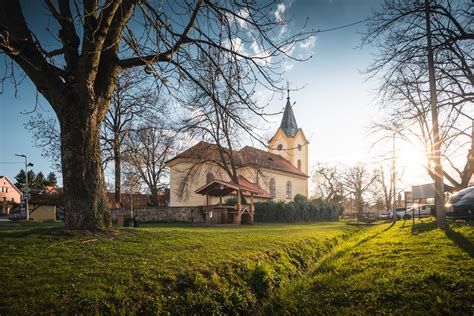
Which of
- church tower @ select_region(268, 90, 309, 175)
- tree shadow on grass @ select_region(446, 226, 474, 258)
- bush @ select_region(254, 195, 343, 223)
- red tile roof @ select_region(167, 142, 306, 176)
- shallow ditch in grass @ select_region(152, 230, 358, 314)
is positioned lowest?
bush @ select_region(254, 195, 343, 223)

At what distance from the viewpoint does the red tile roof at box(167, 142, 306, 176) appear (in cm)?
2681

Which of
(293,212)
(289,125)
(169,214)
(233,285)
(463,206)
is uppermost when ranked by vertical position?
(289,125)

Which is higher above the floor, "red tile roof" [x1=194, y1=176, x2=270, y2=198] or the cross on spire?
the cross on spire

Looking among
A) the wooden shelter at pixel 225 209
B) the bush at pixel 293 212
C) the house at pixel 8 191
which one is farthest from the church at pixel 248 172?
the house at pixel 8 191

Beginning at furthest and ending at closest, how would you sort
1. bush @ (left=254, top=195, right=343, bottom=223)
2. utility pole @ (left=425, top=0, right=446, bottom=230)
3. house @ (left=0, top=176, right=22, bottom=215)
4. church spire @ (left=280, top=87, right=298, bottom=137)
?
house @ (left=0, top=176, right=22, bottom=215), church spire @ (left=280, top=87, right=298, bottom=137), bush @ (left=254, top=195, right=343, bottom=223), utility pole @ (left=425, top=0, right=446, bottom=230)

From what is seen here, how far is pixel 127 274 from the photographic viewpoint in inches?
192

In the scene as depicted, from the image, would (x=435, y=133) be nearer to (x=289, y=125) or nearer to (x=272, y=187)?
(x=272, y=187)

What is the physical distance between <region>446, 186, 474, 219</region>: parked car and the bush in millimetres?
14923

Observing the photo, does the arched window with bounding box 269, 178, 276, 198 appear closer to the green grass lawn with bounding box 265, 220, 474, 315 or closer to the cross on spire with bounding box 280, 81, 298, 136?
the cross on spire with bounding box 280, 81, 298, 136

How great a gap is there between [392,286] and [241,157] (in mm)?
23568

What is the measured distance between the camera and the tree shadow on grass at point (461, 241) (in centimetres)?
646

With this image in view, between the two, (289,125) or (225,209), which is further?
(289,125)

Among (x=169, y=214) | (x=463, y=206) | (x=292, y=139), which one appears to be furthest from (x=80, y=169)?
(x=292, y=139)

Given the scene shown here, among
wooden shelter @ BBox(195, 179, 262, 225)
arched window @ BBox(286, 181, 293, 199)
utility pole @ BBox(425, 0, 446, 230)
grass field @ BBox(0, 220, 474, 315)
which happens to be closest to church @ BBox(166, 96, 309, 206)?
arched window @ BBox(286, 181, 293, 199)
